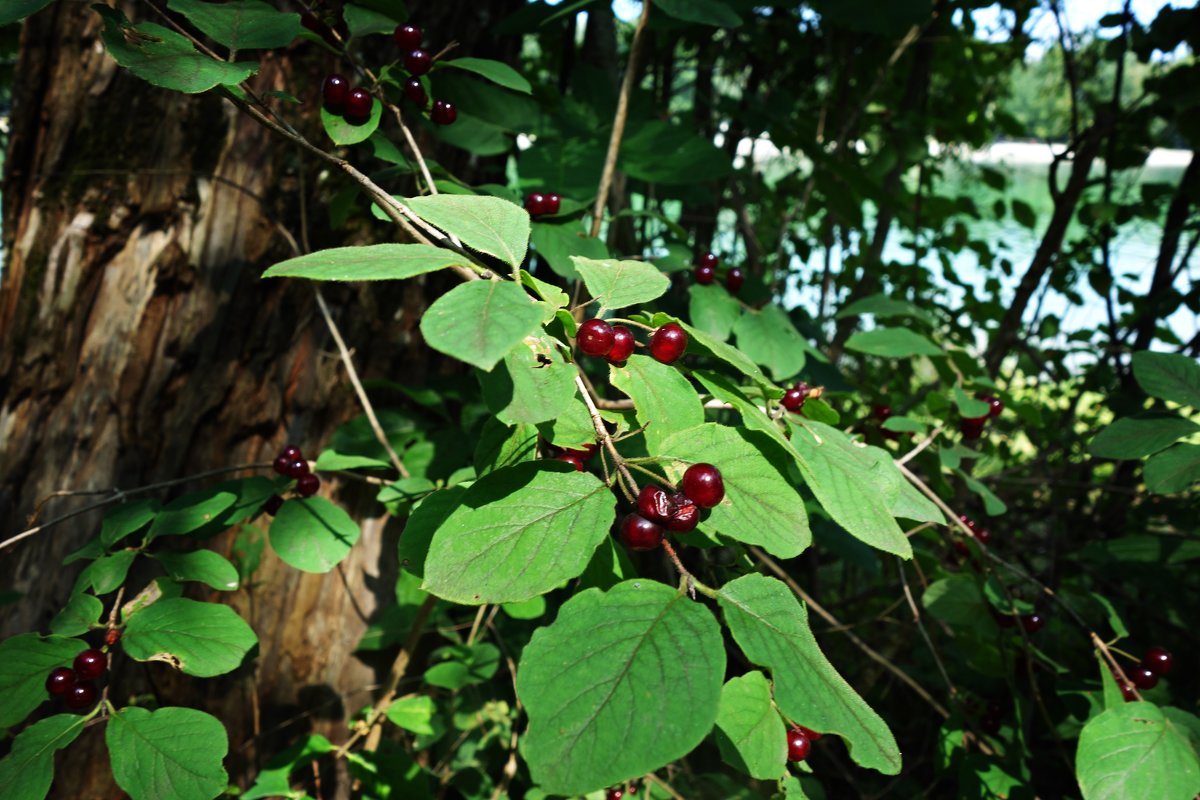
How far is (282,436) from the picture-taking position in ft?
6.01

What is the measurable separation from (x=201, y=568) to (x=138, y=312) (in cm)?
84

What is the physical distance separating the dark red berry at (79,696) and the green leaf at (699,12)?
55.5 inches

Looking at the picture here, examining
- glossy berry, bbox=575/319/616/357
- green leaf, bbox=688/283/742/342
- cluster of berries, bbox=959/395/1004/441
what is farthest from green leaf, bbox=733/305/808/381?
glossy berry, bbox=575/319/616/357

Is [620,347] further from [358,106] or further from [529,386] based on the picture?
[358,106]

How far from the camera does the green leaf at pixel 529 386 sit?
63 centimetres

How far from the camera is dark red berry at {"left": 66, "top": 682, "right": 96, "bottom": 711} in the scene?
3.32 feet

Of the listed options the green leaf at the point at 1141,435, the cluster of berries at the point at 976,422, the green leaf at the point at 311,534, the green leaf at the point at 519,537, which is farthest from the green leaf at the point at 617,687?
the cluster of berries at the point at 976,422

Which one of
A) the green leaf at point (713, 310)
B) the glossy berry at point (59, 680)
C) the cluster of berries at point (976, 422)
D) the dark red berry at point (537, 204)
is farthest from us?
the cluster of berries at point (976, 422)

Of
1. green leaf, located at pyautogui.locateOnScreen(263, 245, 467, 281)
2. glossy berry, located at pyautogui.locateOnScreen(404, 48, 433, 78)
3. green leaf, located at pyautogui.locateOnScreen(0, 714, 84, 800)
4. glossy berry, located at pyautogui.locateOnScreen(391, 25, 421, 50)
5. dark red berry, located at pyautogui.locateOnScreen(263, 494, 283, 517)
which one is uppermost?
glossy berry, located at pyautogui.locateOnScreen(391, 25, 421, 50)

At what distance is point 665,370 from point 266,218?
131 cm

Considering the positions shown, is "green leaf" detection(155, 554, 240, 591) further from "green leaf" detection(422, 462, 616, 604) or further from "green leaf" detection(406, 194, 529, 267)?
"green leaf" detection(406, 194, 529, 267)

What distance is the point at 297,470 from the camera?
4.20 ft

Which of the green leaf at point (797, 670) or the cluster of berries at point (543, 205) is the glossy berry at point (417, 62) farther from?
the green leaf at point (797, 670)

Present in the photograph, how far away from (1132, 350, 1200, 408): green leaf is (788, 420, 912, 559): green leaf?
0.62 meters
